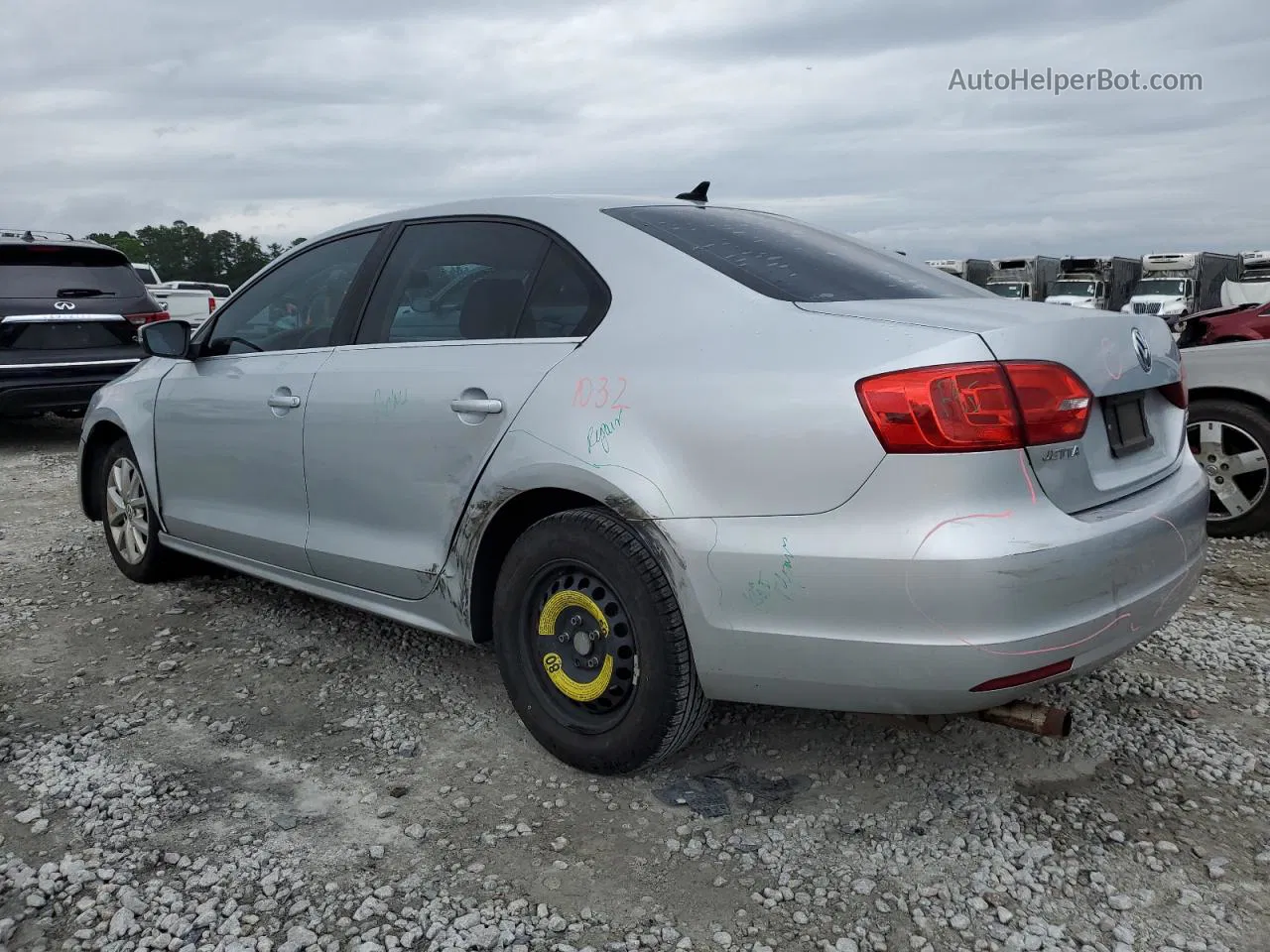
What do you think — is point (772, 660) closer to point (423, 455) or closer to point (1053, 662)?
point (1053, 662)

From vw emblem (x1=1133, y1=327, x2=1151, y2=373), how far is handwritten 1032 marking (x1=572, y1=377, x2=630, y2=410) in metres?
1.31

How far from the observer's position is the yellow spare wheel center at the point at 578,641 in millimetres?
2756

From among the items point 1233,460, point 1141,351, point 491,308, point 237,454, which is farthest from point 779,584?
point 1233,460

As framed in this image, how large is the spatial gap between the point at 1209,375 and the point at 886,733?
11.0 feet

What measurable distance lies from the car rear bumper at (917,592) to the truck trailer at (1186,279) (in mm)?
26323

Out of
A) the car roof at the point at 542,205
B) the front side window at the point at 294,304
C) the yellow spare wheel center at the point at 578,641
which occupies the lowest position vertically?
the yellow spare wheel center at the point at 578,641

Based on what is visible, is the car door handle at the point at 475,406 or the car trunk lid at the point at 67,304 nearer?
the car door handle at the point at 475,406

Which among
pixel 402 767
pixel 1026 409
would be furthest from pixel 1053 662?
pixel 402 767

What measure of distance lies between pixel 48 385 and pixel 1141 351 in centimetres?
841

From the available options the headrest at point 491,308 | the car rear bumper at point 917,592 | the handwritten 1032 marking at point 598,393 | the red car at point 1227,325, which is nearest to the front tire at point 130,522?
the headrest at point 491,308

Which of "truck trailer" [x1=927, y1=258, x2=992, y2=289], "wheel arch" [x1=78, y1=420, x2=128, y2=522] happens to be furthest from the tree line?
"wheel arch" [x1=78, y1=420, x2=128, y2=522]

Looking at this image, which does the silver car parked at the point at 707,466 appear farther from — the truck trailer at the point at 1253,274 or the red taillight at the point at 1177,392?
the truck trailer at the point at 1253,274

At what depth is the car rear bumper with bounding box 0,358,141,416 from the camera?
8406mm

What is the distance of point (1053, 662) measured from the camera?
2.29 meters
